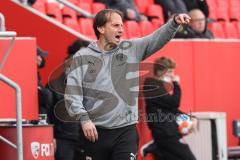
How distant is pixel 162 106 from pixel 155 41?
3525mm

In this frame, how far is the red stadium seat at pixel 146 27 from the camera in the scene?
47.8 feet

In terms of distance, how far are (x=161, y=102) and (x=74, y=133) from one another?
3.76ft

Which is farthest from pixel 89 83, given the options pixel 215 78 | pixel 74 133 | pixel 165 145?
pixel 215 78

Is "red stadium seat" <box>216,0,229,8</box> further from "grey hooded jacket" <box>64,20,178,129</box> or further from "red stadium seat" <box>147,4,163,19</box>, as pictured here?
"grey hooded jacket" <box>64,20,178,129</box>

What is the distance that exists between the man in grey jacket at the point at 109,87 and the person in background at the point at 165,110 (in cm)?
312

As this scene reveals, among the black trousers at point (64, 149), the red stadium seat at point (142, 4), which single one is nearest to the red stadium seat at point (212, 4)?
the red stadium seat at point (142, 4)

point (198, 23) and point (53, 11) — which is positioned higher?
point (53, 11)

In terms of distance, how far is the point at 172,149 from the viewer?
39.5 ft

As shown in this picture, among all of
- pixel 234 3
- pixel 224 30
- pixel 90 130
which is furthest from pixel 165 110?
pixel 234 3

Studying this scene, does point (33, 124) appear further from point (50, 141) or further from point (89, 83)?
point (89, 83)

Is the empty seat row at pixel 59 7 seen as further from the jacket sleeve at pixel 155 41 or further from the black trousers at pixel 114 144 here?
the black trousers at pixel 114 144

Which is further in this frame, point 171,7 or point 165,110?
point 171,7

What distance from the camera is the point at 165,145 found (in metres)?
12.1

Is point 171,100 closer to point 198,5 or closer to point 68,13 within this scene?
point 68,13
